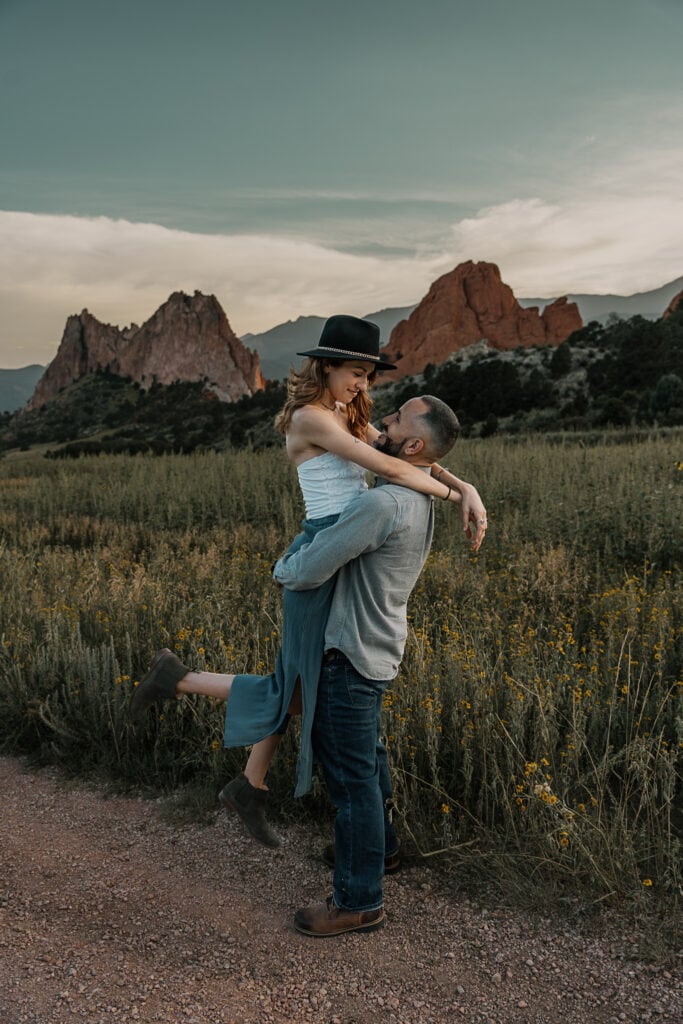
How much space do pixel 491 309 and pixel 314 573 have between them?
14862cm

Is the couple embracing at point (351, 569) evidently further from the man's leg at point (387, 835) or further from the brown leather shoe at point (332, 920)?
the man's leg at point (387, 835)

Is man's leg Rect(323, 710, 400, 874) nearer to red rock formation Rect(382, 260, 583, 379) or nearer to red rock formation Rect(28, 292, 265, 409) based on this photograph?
red rock formation Rect(382, 260, 583, 379)

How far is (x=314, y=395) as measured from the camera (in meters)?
2.87

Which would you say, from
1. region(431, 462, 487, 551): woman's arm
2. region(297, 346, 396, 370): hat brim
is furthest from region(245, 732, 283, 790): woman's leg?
region(297, 346, 396, 370): hat brim

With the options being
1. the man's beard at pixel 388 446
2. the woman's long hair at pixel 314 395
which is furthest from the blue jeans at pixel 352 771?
the woman's long hair at pixel 314 395

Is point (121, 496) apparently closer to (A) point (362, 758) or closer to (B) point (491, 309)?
(A) point (362, 758)

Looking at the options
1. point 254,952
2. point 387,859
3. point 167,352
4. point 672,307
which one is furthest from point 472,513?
point 167,352

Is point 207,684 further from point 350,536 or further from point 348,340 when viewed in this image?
point 348,340

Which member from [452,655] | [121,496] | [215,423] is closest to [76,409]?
[215,423]

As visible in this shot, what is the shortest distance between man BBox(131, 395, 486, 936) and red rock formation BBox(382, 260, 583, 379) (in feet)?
444

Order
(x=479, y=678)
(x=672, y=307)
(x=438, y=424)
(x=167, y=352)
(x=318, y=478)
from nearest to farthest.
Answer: (x=438, y=424), (x=318, y=478), (x=479, y=678), (x=672, y=307), (x=167, y=352)

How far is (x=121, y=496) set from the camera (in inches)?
532

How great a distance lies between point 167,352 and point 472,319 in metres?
69.5

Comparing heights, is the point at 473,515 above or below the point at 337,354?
below
